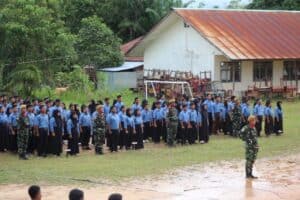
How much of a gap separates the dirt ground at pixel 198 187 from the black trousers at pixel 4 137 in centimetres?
481

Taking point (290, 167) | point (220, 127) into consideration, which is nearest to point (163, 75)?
point (220, 127)

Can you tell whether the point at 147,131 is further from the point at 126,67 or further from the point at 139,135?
the point at 126,67

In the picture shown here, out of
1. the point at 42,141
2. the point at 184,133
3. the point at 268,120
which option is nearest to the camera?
the point at 42,141

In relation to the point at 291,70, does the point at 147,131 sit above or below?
below

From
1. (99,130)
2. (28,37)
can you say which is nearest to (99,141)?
(99,130)

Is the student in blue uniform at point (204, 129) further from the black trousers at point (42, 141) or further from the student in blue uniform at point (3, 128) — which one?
the student in blue uniform at point (3, 128)

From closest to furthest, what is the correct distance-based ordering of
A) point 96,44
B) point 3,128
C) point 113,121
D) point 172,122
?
point 3,128 → point 113,121 → point 172,122 → point 96,44

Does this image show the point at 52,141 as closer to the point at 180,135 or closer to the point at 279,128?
the point at 180,135

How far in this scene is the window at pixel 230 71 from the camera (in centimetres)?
3503

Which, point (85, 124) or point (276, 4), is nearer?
point (85, 124)

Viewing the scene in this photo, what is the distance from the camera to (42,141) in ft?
57.3

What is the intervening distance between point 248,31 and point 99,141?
1991cm

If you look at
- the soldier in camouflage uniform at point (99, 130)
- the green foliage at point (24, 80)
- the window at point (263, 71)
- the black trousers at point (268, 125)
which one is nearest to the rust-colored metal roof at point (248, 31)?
the window at point (263, 71)

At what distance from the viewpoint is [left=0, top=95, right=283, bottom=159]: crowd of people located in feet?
57.2
